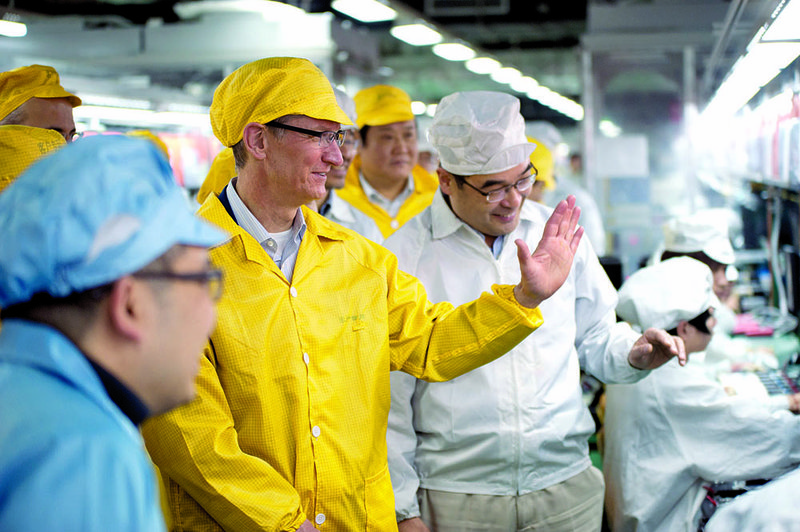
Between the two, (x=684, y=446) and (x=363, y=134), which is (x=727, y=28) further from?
(x=684, y=446)

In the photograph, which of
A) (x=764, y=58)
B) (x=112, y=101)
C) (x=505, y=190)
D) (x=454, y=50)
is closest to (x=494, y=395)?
(x=505, y=190)

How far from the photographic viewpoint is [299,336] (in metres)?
1.79

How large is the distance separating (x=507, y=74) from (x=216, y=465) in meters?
12.1

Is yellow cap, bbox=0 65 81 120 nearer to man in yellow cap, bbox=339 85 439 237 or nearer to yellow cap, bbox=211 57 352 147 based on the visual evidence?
yellow cap, bbox=211 57 352 147

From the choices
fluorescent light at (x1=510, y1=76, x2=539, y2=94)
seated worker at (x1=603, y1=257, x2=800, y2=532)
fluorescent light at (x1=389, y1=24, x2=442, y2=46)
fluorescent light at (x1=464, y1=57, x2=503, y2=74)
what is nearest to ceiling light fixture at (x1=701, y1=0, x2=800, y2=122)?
seated worker at (x1=603, y1=257, x2=800, y2=532)

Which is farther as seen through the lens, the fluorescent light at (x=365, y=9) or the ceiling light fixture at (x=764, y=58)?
the fluorescent light at (x=365, y=9)

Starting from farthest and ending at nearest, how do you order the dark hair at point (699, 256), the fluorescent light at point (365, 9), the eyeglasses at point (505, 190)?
the fluorescent light at point (365, 9) → the dark hair at point (699, 256) → the eyeglasses at point (505, 190)

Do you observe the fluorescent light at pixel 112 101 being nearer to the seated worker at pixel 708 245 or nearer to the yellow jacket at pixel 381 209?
the yellow jacket at pixel 381 209

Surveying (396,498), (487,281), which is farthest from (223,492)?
(487,281)

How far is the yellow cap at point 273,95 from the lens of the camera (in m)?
1.86

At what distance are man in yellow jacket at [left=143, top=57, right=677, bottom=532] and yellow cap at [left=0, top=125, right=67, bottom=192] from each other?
1.63ft

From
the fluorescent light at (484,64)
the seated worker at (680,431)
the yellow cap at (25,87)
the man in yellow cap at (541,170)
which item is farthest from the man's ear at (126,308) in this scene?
the fluorescent light at (484,64)

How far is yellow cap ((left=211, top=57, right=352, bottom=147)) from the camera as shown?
1862mm

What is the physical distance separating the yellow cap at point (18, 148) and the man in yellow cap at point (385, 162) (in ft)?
6.46
